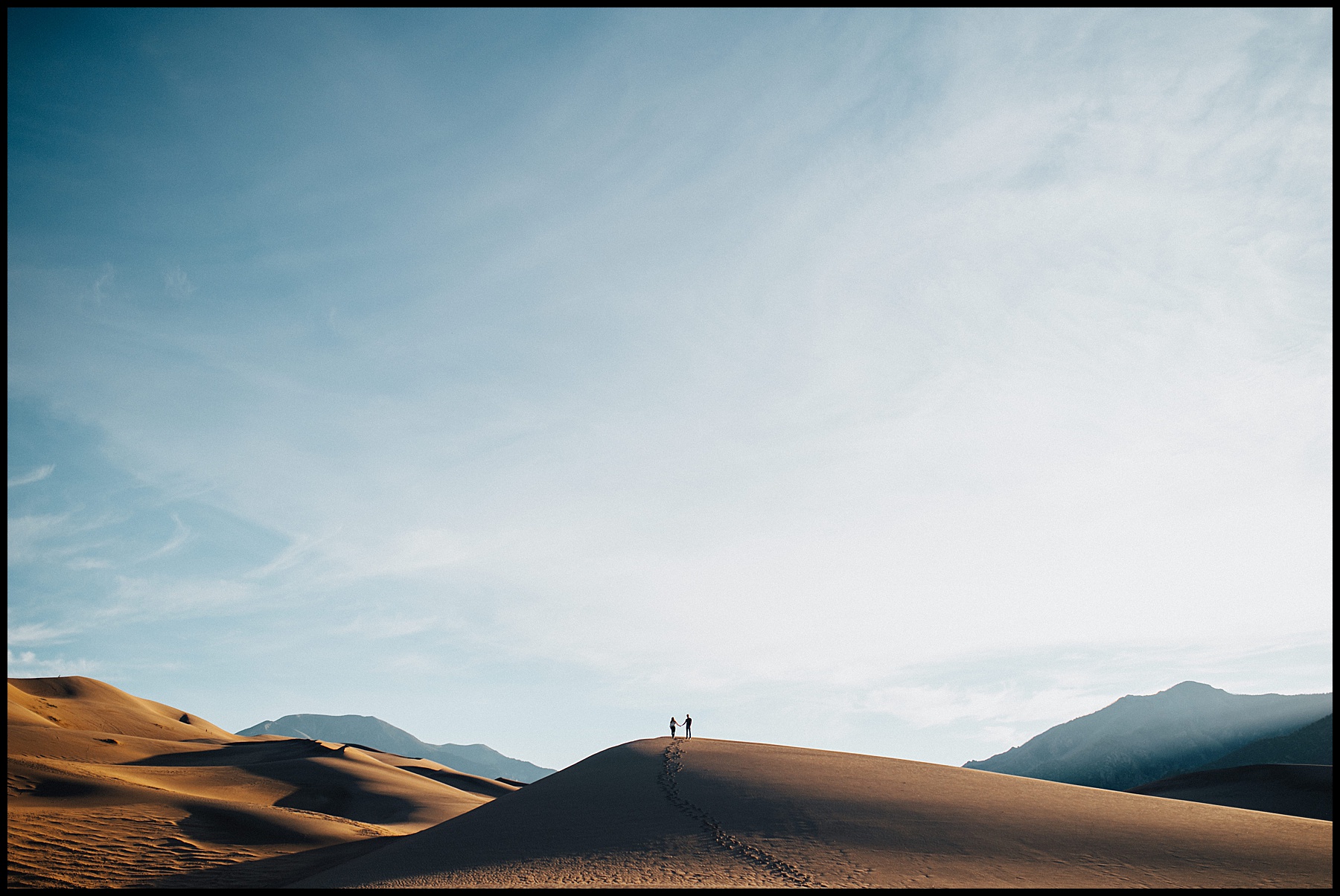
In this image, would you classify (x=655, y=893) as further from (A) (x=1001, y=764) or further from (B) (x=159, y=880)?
(A) (x=1001, y=764)

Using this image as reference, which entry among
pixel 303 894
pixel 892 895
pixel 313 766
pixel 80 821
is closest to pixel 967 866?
pixel 892 895

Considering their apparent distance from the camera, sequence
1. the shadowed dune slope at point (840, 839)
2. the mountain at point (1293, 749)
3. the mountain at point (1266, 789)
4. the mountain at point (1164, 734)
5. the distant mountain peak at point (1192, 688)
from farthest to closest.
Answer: the distant mountain peak at point (1192, 688)
the mountain at point (1164, 734)
the mountain at point (1293, 749)
the mountain at point (1266, 789)
the shadowed dune slope at point (840, 839)

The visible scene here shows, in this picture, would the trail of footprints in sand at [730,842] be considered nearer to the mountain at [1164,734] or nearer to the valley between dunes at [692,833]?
the valley between dunes at [692,833]

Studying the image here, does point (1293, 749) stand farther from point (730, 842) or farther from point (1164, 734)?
point (730, 842)

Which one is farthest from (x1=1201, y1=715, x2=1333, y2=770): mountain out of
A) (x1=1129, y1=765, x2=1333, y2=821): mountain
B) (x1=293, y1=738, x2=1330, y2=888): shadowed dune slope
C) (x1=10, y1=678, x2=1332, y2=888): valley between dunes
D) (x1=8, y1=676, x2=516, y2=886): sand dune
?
(x1=8, y1=676, x2=516, y2=886): sand dune

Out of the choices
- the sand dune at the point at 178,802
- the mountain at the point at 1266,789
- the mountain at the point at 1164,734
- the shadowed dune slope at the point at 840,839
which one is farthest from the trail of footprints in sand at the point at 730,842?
the mountain at the point at 1164,734

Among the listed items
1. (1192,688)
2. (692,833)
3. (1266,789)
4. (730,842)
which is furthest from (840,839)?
(1192,688)
